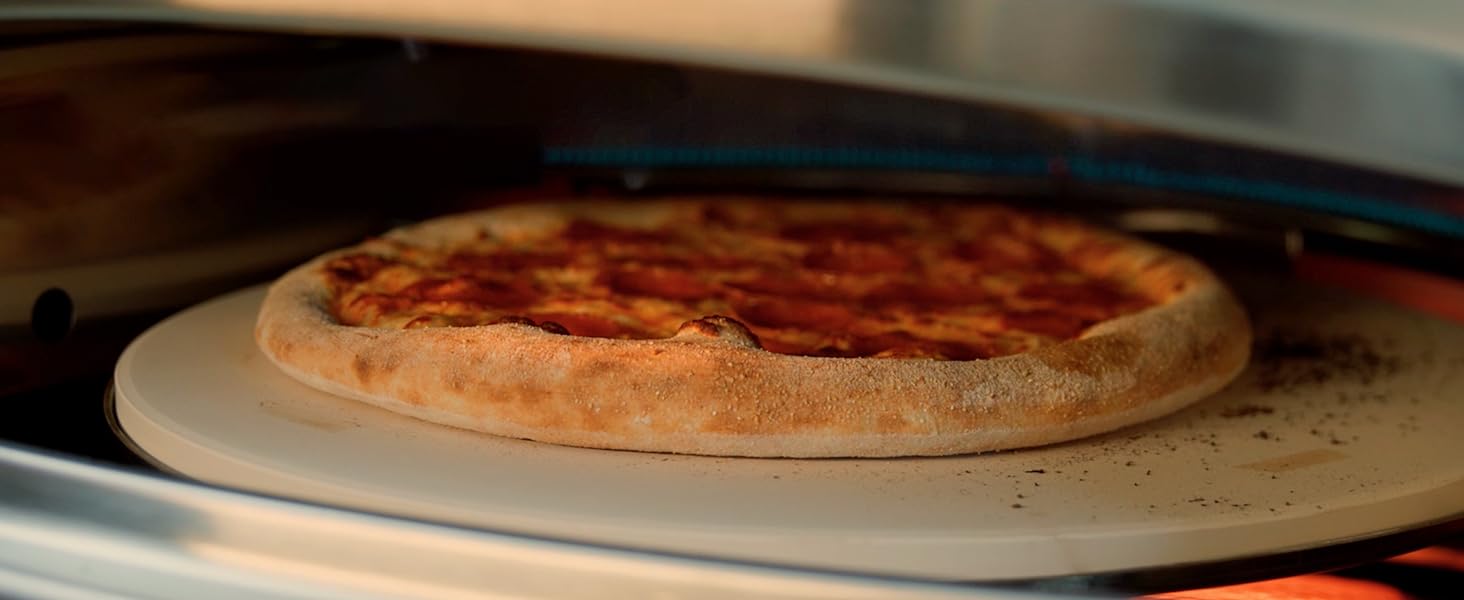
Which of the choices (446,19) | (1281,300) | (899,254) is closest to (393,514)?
(446,19)

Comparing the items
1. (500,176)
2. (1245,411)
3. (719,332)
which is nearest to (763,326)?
(719,332)

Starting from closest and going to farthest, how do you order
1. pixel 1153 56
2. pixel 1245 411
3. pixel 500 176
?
pixel 1153 56 < pixel 1245 411 < pixel 500 176

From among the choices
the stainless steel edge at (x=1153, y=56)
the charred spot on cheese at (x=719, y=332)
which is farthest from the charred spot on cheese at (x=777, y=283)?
the stainless steel edge at (x=1153, y=56)

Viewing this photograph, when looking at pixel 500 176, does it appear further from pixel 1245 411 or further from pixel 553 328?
pixel 1245 411

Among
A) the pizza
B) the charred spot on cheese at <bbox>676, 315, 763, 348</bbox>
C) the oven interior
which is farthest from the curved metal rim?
the charred spot on cheese at <bbox>676, 315, 763, 348</bbox>

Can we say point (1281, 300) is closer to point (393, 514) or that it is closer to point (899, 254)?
point (899, 254)

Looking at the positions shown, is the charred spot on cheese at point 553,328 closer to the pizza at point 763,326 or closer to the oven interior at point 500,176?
the pizza at point 763,326
